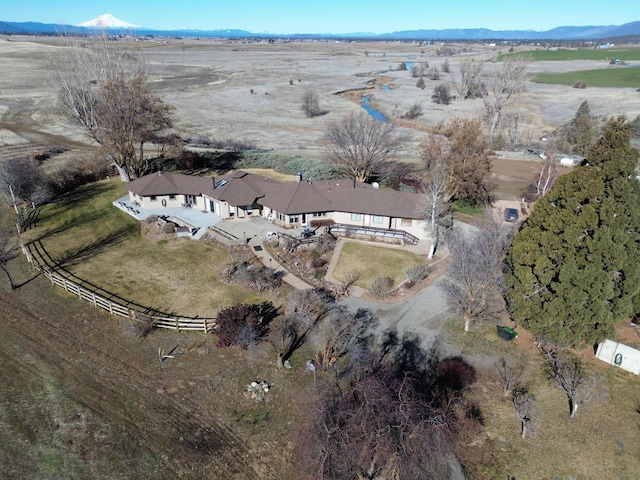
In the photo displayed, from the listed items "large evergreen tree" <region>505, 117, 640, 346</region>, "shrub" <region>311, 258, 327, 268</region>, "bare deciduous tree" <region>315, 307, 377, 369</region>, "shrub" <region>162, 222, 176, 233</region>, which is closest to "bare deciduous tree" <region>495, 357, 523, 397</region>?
"large evergreen tree" <region>505, 117, 640, 346</region>

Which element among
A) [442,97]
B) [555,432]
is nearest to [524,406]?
[555,432]

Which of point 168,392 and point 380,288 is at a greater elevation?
point 380,288

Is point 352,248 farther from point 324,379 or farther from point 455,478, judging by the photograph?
point 455,478

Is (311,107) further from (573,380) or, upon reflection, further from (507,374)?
(573,380)

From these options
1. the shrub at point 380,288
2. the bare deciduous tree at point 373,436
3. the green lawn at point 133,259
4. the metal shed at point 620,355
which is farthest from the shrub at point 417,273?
the bare deciduous tree at point 373,436

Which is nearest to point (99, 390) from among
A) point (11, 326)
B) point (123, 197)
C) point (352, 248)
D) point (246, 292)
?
point (11, 326)

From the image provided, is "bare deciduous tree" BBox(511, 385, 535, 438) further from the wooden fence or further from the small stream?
the small stream
